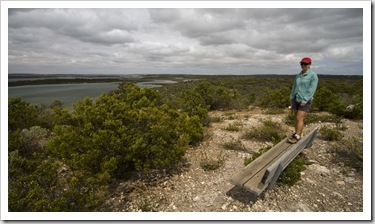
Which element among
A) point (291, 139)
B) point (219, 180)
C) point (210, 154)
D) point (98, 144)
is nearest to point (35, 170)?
point (98, 144)

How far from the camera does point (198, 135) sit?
5930 millimetres

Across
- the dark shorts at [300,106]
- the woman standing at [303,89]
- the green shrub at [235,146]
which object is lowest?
the green shrub at [235,146]

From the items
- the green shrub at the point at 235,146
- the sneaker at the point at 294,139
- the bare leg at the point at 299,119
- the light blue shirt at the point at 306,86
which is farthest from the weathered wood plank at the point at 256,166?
the green shrub at the point at 235,146

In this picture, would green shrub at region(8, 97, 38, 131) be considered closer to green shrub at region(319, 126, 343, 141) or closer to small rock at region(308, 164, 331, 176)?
small rock at region(308, 164, 331, 176)

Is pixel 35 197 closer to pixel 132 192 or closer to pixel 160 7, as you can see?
pixel 132 192

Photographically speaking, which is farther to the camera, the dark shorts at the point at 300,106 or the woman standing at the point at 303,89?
the dark shorts at the point at 300,106

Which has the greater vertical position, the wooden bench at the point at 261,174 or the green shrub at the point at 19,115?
the green shrub at the point at 19,115

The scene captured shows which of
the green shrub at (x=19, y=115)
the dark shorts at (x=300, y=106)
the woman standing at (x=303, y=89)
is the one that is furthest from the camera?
the green shrub at (x=19, y=115)

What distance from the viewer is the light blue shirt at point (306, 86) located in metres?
4.14

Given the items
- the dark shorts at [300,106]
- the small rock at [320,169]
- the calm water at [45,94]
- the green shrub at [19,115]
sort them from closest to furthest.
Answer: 1. the small rock at [320,169]
2. the dark shorts at [300,106]
3. the green shrub at [19,115]
4. the calm water at [45,94]

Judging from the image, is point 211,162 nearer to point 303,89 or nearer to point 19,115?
point 303,89

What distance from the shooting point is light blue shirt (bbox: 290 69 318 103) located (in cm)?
414

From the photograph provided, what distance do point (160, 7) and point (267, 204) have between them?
12.5 feet

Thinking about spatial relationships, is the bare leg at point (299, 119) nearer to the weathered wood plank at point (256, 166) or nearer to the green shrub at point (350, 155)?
the weathered wood plank at point (256, 166)
